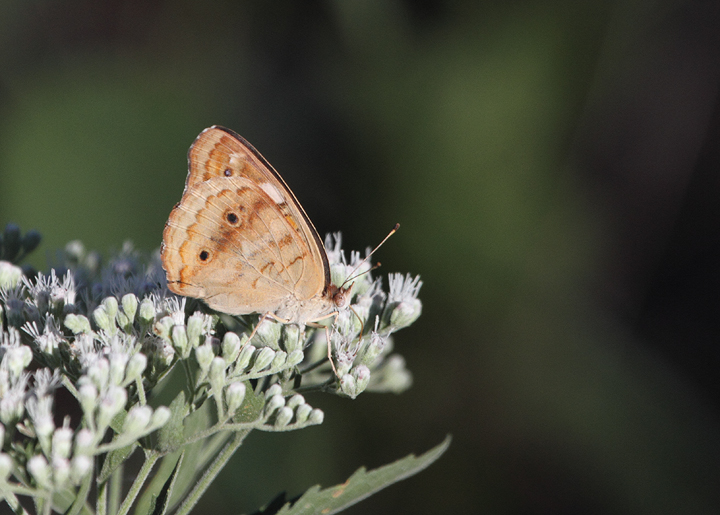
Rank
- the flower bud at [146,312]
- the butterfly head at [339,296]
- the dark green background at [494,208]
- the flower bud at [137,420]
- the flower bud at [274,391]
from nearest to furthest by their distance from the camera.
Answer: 1. the flower bud at [137,420]
2. the flower bud at [274,391]
3. the flower bud at [146,312]
4. the butterfly head at [339,296]
5. the dark green background at [494,208]

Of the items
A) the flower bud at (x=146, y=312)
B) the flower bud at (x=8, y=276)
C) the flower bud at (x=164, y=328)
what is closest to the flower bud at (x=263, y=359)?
the flower bud at (x=164, y=328)

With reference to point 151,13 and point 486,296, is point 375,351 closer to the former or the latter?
point 486,296

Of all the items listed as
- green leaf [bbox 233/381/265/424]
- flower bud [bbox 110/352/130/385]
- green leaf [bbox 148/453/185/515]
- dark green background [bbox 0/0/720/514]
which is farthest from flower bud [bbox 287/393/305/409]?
dark green background [bbox 0/0/720/514]

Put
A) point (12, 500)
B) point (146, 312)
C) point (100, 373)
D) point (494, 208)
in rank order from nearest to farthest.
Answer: point (12, 500)
point (100, 373)
point (146, 312)
point (494, 208)

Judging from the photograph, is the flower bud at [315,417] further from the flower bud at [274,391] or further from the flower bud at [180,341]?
the flower bud at [180,341]

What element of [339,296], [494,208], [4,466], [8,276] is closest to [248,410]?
[339,296]

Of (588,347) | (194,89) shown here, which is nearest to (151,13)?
(194,89)

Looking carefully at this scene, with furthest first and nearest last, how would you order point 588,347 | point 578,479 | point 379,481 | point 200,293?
point 588,347
point 578,479
point 200,293
point 379,481

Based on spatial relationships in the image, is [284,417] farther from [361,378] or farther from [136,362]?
[136,362]
